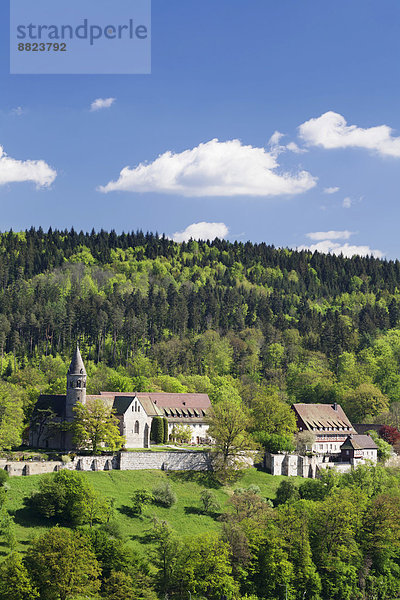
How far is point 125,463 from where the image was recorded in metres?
92.0

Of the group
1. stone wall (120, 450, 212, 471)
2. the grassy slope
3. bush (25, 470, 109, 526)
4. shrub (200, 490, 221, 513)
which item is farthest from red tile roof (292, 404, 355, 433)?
bush (25, 470, 109, 526)

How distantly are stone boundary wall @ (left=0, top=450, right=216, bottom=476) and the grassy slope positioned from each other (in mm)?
1145

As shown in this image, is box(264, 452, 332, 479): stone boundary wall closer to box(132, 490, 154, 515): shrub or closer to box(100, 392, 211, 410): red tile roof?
box(100, 392, 211, 410): red tile roof

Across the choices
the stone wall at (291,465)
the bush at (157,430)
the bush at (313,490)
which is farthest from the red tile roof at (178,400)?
the bush at (313,490)

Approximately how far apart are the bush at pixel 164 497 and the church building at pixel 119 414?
15.0 m

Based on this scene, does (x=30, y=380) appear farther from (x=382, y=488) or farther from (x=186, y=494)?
(x=382, y=488)

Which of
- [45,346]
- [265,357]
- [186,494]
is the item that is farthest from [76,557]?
[265,357]

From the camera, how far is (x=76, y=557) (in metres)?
66.1

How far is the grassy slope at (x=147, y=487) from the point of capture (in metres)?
75.8

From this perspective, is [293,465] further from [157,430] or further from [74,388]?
[74,388]

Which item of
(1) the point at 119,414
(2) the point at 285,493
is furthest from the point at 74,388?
(2) the point at 285,493

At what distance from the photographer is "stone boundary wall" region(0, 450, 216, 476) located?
8388 cm

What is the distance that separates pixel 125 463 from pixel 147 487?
194 inches

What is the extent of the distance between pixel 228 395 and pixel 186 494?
49.8 m
